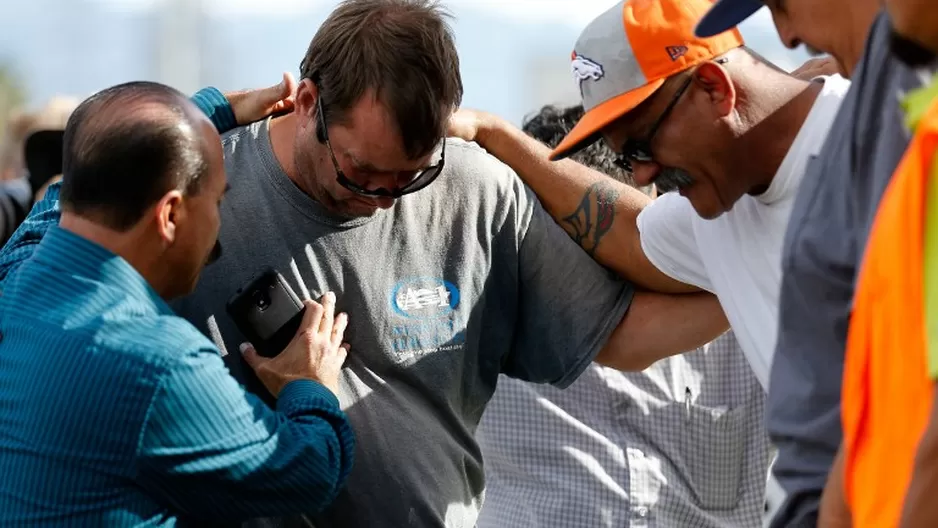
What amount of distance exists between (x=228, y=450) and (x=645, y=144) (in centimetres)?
109

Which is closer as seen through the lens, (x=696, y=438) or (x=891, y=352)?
(x=891, y=352)

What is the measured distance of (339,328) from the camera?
298cm

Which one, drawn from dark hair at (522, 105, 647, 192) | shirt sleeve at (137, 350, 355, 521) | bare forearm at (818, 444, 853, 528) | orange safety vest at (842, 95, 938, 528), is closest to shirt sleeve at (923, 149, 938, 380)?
orange safety vest at (842, 95, 938, 528)

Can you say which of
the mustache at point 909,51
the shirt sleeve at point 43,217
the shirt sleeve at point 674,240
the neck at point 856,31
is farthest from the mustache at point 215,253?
the mustache at point 909,51

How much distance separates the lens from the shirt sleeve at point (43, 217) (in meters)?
2.91

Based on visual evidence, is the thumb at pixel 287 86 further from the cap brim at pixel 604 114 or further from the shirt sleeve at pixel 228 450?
the shirt sleeve at pixel 228 450

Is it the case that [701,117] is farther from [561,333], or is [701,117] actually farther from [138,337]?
[138,337]

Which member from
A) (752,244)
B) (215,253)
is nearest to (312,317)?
(215,253)

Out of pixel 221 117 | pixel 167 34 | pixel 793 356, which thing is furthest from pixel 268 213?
pixel 167 34

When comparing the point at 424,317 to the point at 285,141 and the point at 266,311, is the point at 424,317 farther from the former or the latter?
the point at 285,141

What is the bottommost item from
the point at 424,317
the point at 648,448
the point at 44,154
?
the point at 648,448

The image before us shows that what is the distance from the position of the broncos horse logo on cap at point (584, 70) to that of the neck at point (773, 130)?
1.10 feet

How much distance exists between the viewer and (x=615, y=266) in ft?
10.9

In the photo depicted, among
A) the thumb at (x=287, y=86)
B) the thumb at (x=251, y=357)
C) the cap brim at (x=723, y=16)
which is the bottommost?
the thumb at (x=251, y=357)
